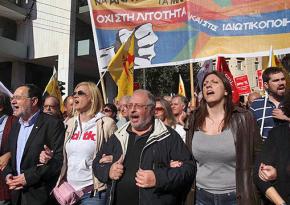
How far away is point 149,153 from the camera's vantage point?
3641 mm

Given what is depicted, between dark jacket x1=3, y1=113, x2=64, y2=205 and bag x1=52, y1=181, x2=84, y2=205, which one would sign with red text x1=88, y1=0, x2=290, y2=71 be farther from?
bag x1=52, y1=181, x2=84, y2=205

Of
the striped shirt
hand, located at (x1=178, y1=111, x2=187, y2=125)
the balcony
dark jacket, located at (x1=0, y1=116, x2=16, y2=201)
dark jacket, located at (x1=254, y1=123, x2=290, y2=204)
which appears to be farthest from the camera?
the balcony

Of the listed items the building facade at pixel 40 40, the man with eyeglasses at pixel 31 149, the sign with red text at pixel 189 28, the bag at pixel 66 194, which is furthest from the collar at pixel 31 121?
the building facade at pixel 40 40

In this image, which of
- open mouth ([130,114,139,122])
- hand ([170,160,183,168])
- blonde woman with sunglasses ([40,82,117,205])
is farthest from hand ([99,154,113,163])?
blonde woman with sunglasses ([40,82,117,205])

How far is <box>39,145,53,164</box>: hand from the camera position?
14.0 feet

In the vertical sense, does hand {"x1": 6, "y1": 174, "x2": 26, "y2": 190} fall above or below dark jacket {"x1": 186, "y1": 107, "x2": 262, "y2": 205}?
below

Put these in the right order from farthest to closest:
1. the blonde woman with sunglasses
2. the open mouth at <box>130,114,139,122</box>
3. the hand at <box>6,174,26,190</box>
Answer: the blonde woman with sunglasses, the hand at <box>6,174,26,190</box>, the open mouth at <box>130,114,139,122</box>

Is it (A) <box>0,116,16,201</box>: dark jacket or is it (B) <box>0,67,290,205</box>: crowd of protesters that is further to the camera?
(A) <box>0,116,16,201</box>: dark jacket

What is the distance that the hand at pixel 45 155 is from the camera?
4.27m

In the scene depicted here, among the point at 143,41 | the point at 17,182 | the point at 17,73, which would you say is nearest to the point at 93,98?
the point at 17,182

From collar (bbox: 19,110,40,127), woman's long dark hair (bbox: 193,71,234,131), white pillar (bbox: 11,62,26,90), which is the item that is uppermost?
white pillar (bbox: 11,62,26,90)

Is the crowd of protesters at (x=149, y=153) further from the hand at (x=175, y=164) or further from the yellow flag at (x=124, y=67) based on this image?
the yellow flag at (x=124, y=67)

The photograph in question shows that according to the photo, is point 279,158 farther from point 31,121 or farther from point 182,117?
point 182,117

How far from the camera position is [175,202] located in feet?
12.0
